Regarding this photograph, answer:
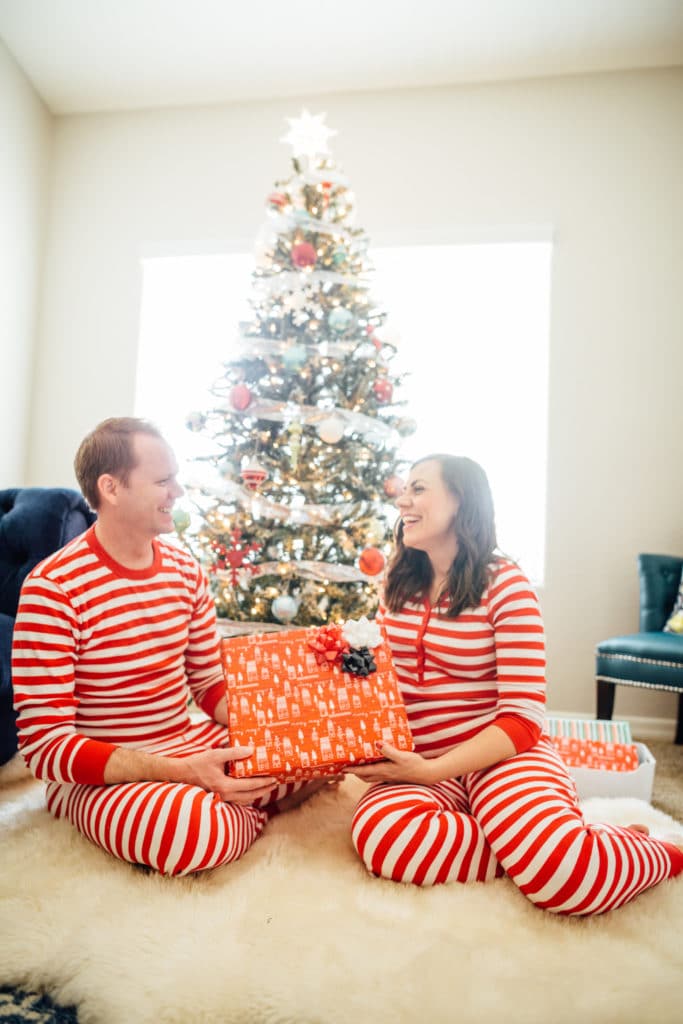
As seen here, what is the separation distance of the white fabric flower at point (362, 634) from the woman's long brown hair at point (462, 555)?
15 cm

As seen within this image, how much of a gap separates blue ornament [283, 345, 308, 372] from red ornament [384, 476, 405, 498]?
52cm

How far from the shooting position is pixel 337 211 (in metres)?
2.60

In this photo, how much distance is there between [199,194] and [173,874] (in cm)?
358

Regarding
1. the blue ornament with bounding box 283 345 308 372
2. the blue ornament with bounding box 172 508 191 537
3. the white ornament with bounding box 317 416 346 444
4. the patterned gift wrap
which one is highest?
the blue ornament with bounding box 283 345 308 372

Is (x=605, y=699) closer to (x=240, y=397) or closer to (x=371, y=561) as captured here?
(x=371, y=561)

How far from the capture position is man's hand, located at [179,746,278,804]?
4.38 feet

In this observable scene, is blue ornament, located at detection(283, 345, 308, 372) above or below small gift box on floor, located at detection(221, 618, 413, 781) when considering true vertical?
above

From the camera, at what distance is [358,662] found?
1.43 meters

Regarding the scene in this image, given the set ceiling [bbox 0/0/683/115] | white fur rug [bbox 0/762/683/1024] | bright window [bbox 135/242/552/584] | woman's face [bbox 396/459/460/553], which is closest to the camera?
white fur rug [bbox 0/762/683/1024]

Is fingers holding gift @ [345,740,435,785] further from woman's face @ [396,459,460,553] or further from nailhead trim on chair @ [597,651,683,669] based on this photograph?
nailhead trim on chair @ [597,651,683,669]

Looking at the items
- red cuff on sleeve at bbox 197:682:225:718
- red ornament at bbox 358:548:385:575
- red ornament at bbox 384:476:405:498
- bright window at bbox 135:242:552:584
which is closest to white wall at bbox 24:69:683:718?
bright window at bbox 135:242:552:584

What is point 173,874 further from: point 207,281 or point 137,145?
point 137,145

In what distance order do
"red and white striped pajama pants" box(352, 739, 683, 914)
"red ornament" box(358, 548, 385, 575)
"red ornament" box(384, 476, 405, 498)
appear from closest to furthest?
"red and white striped pajama pants" box(352, 739, 683, 914) → "red ornament" box(358, 548, 385, 575) → "red ornament" box(384, 476, 405, 498)

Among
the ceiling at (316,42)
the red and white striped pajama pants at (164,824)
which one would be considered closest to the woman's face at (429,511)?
the red and white striped pajama pants at (164,824)
